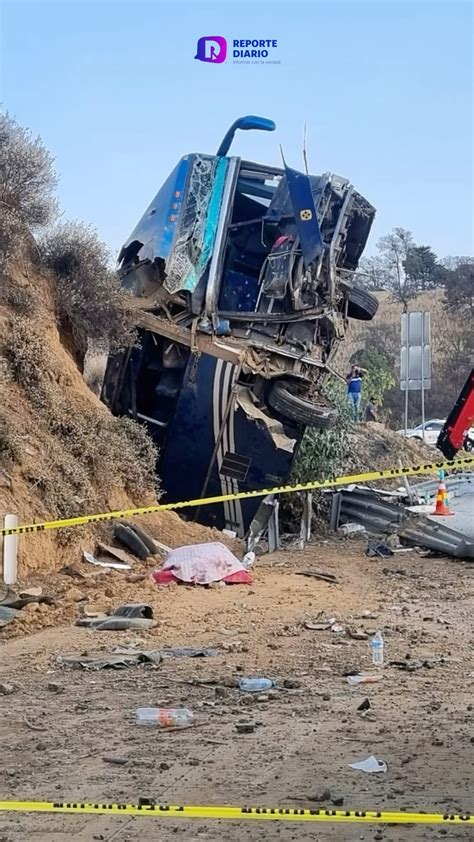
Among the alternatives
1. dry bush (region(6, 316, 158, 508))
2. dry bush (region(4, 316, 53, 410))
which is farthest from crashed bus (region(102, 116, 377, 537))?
dry bush (region(4, 316, 53, 410))

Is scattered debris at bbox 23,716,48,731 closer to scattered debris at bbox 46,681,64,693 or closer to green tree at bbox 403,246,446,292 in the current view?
scattered debris at bbox 46,681,64,693

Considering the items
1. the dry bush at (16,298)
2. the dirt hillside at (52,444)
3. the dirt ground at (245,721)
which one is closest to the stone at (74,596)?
the dirt ground at (245,721)

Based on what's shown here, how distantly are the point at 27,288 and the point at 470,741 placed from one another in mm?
9056

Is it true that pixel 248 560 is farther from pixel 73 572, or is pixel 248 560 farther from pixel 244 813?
pixel 244 813

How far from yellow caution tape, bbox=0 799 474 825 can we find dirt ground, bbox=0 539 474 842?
52 mm

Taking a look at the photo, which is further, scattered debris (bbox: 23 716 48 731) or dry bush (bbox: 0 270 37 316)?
dry bush (bbox: 0 270 37 316)

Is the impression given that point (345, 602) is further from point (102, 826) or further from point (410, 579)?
point (102, 826)

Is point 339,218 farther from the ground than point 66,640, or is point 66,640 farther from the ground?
point 339,218

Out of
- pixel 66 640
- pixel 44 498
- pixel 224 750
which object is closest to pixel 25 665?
pixel 66 640

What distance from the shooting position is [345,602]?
368 inches

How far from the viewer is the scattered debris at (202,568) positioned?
977cm

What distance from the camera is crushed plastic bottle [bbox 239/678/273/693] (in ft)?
20.0

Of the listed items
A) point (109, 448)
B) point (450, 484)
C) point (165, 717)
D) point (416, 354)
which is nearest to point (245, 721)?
point (165, 717)

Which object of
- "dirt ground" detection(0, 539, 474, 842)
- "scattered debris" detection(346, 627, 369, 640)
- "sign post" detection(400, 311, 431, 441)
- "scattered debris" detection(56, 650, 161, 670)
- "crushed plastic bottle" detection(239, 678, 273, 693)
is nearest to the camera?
"dirt ground" detection(0, 539, 474, 842)
